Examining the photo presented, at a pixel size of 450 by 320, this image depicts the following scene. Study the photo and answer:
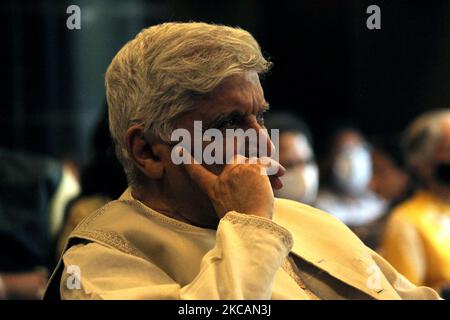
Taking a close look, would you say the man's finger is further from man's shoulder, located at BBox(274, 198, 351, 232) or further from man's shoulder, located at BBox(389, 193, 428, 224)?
man's shoulder, located at BBox(389, 193, 428, 224)

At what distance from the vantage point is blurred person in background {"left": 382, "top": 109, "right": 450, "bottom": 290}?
465cm

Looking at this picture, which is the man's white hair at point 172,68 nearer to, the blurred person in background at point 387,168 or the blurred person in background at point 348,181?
the blurred person in background at point 387,168

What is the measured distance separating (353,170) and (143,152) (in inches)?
265

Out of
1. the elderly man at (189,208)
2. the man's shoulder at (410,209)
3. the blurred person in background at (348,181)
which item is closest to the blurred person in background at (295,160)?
the man's shoulder at (410,209)

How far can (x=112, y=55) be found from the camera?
10.5 meters

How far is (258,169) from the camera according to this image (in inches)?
91.2

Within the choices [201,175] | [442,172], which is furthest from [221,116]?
[442,172]

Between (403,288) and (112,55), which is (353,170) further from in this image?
(403,288)

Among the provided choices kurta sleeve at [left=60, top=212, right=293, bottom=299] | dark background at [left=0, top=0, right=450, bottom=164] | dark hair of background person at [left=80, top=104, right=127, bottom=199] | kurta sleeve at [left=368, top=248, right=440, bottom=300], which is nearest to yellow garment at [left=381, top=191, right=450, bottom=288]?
dark hair of background person at [left=80, top=104, right=127, bottom=199]

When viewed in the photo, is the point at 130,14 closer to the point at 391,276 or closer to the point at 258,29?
the point at 258,29

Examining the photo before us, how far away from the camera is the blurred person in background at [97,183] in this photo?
3.98 m
